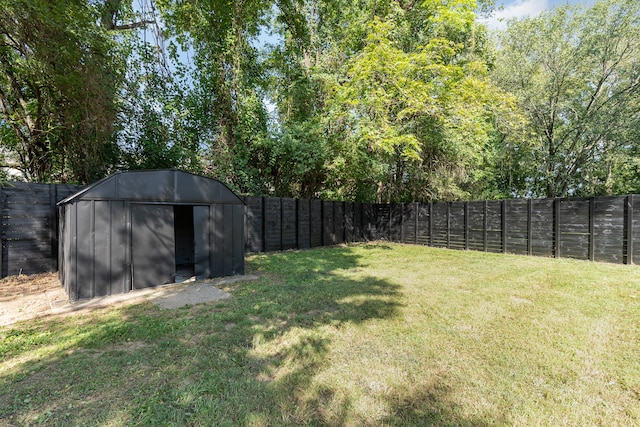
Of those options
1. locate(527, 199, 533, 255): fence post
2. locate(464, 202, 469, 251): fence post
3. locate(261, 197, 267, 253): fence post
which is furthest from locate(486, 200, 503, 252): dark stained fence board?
locate(261, 197, 267, 253): fence post

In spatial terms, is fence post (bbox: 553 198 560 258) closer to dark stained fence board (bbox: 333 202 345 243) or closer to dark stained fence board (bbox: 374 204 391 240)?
dark stained fence board (bbox: 374 204 391 240)

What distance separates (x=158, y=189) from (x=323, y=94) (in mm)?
9325

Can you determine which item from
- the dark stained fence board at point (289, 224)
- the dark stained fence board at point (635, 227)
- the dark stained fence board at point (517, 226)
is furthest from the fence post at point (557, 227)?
the dark stained fence board at point (289, 224)

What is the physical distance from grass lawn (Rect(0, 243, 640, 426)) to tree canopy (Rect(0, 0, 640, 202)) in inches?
230

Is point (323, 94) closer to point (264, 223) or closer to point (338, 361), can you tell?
point (264, 223)

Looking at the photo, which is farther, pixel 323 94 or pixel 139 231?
pixel 323 94

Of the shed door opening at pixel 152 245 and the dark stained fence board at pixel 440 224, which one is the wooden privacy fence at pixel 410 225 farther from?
the shed door opening at pixel 152 245

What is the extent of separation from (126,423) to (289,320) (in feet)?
6.72

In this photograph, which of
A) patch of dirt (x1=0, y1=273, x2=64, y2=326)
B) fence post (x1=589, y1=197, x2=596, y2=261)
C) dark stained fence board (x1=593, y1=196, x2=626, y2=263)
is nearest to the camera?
patch of dirt (x1=0, y1=273, x2=64, y2=326)

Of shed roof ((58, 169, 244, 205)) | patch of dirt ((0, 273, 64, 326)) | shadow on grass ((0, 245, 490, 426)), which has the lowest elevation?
patch of dirt ((0, 273, 64, 326))

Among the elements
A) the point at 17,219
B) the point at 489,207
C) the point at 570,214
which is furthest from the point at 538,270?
the point at 17,219

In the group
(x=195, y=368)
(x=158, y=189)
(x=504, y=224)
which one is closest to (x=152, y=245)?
(x=158, y=189)

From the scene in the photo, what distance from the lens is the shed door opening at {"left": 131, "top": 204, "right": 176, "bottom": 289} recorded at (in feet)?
17.0

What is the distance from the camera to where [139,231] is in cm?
521
